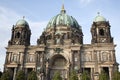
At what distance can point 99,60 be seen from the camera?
140 feet

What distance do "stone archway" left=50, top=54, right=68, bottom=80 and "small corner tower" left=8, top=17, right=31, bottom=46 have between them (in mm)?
7821

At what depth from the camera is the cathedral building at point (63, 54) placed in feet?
140

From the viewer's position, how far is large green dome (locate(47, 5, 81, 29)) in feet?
183

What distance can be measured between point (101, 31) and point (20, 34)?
766 inches

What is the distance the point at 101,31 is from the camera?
4738 cm

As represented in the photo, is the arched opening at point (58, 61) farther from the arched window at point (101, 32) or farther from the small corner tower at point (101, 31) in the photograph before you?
the arched window at point (101, 32)

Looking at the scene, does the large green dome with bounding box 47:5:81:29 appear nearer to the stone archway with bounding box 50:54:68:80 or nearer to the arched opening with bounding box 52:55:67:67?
the arched opening with bounding box 52:55:67:67

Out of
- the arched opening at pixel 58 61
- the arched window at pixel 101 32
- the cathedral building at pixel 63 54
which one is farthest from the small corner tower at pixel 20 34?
the arched window at pixel 101 32

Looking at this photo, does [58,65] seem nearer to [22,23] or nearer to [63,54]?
[63,54]

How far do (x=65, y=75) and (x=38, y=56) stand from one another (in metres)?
7.44

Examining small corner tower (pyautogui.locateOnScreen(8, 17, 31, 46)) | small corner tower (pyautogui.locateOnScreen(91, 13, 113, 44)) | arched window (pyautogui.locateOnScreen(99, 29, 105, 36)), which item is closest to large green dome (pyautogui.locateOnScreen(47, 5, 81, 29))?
small corner tower (pyautogui.locateOnScreen(8, 17, 31, 46))

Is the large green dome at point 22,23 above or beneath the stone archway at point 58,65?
above

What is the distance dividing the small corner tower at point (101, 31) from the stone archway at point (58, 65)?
8084 mm

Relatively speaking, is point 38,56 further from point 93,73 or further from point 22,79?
point 93,73
